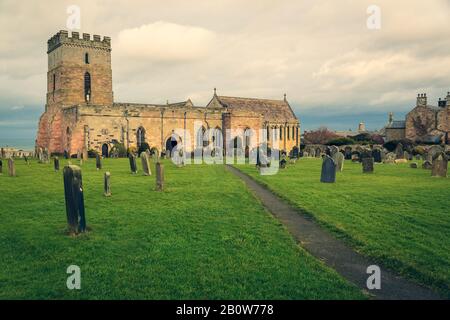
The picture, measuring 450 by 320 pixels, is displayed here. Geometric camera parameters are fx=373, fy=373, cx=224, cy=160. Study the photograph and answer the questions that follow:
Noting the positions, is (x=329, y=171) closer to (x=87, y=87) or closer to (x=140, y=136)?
(x=140, y=136)

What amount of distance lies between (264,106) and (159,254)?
49867 millimetres

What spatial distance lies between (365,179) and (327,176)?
229cm

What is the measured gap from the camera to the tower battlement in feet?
131

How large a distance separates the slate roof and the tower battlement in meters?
15.8

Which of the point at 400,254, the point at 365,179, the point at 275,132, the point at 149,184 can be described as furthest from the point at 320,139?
the point at 400,254

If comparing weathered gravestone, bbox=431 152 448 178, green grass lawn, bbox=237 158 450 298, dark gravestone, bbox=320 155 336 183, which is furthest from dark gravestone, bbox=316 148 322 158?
dark gravestone, bbox=320 155 336 183

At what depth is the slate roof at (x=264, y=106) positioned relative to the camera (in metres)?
50.6

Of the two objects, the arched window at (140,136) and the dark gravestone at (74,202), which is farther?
the arched window at (140,136)

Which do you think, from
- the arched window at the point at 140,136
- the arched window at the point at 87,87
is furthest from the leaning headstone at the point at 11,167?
the arched window at the point at 87,87

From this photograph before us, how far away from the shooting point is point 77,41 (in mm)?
40906

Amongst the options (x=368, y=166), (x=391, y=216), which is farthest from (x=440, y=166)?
(x=391, y=216)

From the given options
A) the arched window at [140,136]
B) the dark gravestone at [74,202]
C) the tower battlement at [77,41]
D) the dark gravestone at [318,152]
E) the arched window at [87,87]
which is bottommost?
the dark gravestone at [74,202]

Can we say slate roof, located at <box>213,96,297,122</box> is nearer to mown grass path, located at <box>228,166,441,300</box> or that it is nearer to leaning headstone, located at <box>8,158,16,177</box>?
leaning headstone, located at <box>8,158,16,177</box>

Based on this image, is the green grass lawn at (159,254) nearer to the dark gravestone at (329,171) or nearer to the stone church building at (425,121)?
the dark gravestone at (329,171)
